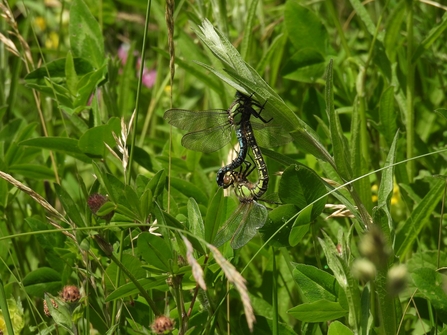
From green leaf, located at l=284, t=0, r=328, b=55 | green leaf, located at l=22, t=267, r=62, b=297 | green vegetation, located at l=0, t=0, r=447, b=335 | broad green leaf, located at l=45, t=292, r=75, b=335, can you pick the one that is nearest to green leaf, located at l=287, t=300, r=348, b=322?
green vegetation, located at l=0, t=0, r=447, b=335

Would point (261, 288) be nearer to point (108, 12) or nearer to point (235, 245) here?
point (235, 245)

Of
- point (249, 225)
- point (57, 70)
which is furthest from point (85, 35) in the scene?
point (249, 225)

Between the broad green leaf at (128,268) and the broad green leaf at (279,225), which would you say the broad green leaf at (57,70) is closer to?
the broad green leaf at (128,268)

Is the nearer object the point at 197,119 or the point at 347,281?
the point at 347,281

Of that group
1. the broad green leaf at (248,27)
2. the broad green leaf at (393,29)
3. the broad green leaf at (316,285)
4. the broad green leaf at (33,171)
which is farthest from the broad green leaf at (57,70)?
the broad green leaf at (316,285)

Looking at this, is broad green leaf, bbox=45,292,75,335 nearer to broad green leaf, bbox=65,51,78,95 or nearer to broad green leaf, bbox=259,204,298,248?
broad green leaf, bbox=259,204,298,248

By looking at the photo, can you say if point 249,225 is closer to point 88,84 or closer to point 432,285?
point 432,285
